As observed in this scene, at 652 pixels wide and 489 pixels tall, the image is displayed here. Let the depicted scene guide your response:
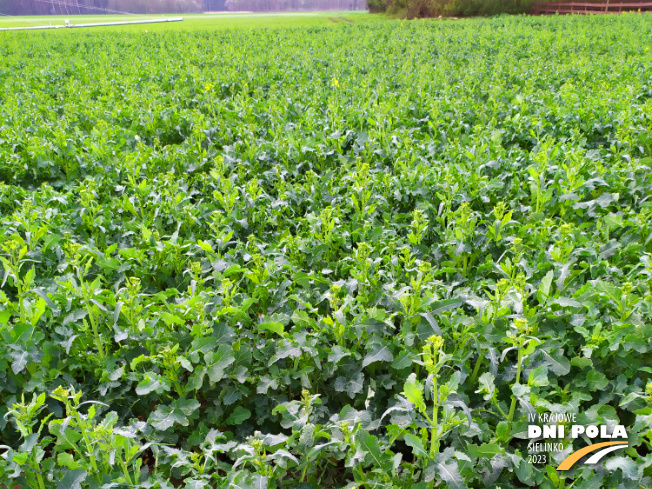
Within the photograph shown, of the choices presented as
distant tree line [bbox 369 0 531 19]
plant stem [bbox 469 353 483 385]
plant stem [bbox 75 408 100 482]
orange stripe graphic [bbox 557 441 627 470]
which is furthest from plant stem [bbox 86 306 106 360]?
distant tree line [bbox 369 0 531 19]

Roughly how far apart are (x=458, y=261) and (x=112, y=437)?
280 cm

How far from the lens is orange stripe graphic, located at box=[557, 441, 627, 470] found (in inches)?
87.6

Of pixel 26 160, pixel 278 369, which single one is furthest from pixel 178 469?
pixel 26 160

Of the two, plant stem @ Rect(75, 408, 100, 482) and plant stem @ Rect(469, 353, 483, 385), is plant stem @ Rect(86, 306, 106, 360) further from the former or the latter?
plant stem @ Rect(469, 353, 483, 385)

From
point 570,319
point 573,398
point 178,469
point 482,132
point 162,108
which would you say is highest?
point 162,108

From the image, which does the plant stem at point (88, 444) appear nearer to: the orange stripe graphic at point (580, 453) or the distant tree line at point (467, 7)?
the orange stripe graphic at point (580, 453)

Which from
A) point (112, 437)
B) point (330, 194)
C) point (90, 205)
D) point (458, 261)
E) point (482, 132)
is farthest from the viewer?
point (482, 132)

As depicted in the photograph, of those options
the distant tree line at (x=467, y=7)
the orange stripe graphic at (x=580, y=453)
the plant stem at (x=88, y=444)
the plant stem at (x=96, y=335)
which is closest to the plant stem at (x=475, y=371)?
the orange stripe graphic at (x=580, y=453)

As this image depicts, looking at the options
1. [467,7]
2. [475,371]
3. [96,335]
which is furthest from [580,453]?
[467,7]

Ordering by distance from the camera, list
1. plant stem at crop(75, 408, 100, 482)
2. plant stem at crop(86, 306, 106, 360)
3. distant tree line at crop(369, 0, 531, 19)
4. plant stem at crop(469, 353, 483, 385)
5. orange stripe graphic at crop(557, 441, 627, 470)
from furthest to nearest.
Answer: distant tree line at crop(369, 0, 531, 19), plant stem at crop(86, 306, 106, 360), plant stem at crop(469, 353, 483, 385), orange stripe graphic at crop(557, 441, 627, 470), plant stem at crop(75, 408, 100, 482)

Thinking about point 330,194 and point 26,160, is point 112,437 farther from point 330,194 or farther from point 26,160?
point 26,160

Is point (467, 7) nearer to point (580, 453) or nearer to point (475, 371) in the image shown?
point (475, 371)

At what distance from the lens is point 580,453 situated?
89.0 inches

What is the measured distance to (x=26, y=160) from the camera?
19.7 feet
